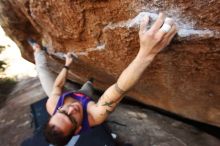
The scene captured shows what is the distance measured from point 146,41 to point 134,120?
269 centimetres

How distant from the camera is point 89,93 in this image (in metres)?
4.82

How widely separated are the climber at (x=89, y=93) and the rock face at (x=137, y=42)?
0.21 meters

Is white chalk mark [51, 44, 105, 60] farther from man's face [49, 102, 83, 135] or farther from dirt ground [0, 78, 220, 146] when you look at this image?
dirt ground [0, 78, 220, 146]

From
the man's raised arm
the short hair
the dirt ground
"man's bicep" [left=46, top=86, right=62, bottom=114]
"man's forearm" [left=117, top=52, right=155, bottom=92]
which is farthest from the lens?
the dirt ground

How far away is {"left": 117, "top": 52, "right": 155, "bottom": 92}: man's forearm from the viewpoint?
9.03 ft

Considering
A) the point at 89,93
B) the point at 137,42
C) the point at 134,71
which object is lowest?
the point at 89,93

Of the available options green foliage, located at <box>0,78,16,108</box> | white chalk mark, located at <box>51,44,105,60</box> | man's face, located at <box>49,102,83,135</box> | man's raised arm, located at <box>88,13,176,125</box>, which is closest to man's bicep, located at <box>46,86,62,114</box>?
man's face, located at <box>49,102,83,135</box>

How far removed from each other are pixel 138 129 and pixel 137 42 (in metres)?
1.99

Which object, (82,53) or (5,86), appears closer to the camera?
(82,53)

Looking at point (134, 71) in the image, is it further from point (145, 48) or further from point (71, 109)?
point (71, 109)

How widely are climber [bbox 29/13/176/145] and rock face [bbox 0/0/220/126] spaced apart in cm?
21

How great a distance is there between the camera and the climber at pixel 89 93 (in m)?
2.65

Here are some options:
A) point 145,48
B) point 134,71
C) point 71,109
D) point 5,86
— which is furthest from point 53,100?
point 5,86

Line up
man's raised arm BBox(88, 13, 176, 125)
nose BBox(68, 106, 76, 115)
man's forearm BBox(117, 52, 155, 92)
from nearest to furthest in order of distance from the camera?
1. man's raised arm BBox(88, 13, 176, 125)
2. man's forearm BBox(117, 52, 155, 92)
3. nose BBox(68, 106, 76, 115)
